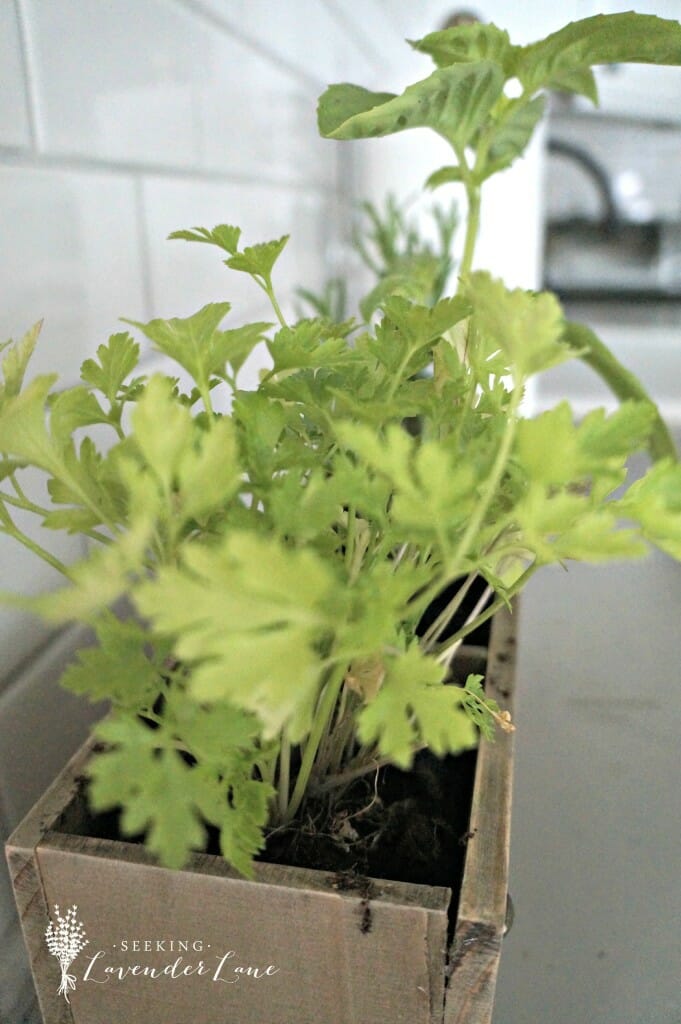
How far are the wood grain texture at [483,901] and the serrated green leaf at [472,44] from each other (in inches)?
15.3

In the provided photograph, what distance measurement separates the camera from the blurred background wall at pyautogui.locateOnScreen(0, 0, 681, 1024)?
16.2 inches

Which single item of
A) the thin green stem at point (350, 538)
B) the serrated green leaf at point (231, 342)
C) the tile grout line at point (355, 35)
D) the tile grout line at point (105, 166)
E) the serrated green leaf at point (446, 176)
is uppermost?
the tile grout line at point (355, 35)

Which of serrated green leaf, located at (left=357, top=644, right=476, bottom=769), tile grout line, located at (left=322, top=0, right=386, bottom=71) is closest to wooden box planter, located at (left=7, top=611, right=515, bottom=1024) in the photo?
serrated green leaf, located at (left=357, top=644, right=476, bottom=769)

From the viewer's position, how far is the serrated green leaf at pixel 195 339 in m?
0.26

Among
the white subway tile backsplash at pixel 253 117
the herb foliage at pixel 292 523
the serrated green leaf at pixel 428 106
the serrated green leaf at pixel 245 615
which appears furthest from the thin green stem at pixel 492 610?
the white subway tile backsplash at pixel 253 117

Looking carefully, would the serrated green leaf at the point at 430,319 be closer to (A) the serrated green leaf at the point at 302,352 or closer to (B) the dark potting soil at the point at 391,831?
(A) the serrated green leaf at the point at 302,352

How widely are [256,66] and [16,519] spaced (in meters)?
0.65

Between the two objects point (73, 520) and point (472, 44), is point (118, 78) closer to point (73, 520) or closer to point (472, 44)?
point (472, 44)

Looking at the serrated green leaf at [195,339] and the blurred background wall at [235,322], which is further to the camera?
the blurred background wall at [235,322]

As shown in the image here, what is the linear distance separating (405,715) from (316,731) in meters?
0.08

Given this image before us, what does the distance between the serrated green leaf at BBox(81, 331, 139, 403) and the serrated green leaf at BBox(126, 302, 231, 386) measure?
0.6 inches

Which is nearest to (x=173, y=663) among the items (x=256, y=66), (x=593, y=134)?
(x=256, y=66)

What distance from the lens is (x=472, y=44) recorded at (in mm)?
460

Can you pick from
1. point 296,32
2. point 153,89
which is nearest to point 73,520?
point 153,89
